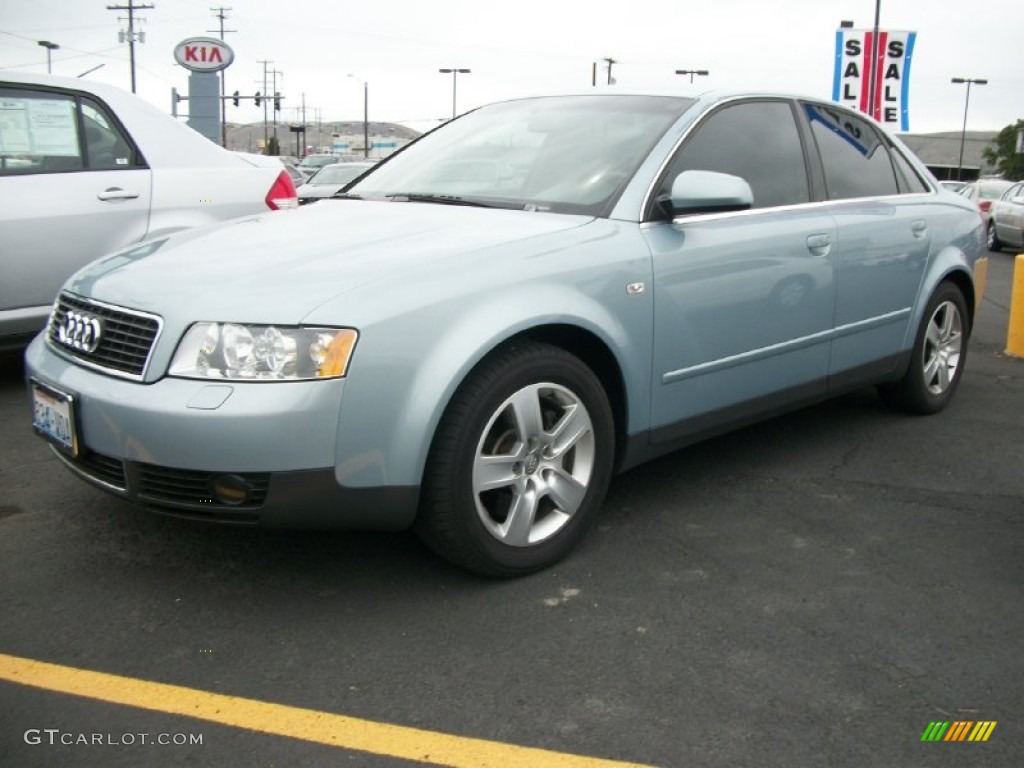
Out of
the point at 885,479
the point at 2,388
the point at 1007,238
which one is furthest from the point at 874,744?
the point at 1007,238

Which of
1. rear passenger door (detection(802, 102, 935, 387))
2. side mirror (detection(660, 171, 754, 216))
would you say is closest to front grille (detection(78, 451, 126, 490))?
side mirror (detection(660, 171, 754, 216))

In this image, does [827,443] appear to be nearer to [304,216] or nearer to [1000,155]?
[304,216]

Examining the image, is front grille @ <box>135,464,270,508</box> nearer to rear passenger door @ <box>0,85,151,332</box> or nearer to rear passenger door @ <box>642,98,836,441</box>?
rear passenger door @ <box>642,98,836,441</box>

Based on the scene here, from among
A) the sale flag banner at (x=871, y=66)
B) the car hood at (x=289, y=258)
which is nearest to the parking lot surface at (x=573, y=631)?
Answer: the car hood at (x=289, y=258)

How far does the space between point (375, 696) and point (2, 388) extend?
3966mm

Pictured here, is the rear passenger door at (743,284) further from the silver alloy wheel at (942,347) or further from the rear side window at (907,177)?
the silver alloy wheel at (942,347)

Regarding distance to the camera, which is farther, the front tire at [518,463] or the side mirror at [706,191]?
the side mirror at [706,191]

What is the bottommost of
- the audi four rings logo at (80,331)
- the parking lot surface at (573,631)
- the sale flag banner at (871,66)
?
the parking lot surface at (573,631)

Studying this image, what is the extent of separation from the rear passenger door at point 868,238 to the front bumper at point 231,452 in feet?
7.94

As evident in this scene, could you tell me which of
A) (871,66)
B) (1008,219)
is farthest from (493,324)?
(1008,219)

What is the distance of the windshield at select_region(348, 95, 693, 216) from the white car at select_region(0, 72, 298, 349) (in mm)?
1870

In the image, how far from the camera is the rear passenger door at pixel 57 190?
5.36 metres

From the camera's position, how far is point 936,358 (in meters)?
5.42

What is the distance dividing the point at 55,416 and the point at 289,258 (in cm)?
86
